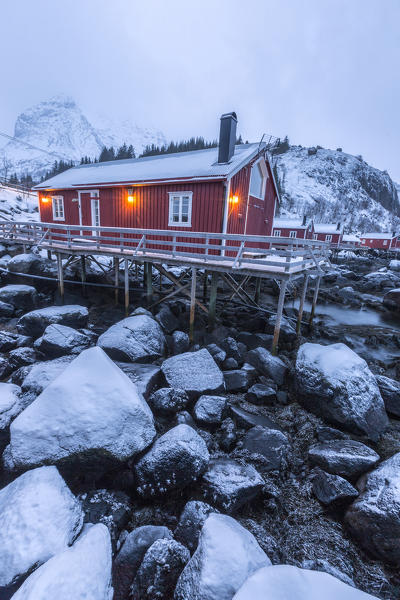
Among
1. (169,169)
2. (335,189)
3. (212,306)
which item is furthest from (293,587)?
(335,189)

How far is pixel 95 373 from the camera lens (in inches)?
156

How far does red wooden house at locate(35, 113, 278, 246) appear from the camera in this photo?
34.2 feet

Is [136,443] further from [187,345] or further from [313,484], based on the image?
[187,345]

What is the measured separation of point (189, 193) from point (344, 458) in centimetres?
965

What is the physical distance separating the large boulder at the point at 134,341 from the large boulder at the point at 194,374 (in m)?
0.79

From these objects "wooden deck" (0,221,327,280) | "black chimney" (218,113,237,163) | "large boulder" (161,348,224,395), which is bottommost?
"large boulder" (161,348,224,395)

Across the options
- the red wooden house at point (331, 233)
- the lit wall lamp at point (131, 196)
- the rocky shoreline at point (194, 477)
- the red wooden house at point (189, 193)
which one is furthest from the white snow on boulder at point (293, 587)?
the red wooden house at point (331, 233)

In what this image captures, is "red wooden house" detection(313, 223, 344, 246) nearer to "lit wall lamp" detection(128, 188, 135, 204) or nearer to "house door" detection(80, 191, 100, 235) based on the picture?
"house door" detection(80, 191, 100, 235)

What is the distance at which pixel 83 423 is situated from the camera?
3527 millimetres

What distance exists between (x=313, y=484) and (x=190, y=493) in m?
1.73

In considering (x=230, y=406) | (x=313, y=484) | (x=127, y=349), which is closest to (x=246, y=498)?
(x=313, y=484)

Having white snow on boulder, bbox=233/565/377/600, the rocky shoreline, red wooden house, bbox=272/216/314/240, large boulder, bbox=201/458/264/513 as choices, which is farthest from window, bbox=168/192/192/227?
red wooden house, bbox=272/216/314/240

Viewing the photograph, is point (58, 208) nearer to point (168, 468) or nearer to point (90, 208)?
point (90, 208)

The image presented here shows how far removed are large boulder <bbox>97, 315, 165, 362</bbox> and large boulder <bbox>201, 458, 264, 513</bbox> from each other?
319cm
